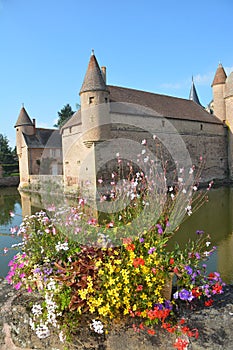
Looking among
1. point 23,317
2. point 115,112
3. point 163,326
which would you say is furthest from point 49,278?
point 115,112

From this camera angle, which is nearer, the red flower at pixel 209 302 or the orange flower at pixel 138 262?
the orange flower at pixel 138 262

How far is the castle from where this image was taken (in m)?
16.0

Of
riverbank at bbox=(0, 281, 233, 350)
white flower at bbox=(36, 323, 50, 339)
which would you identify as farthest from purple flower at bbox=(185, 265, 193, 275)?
white flower at bbox=(36, 323, 50, 339)

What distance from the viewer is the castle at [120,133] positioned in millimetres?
16016

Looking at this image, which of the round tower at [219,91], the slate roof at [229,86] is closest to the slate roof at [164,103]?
the round tower at [219,91]

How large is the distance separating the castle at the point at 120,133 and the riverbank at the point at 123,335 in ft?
41.2

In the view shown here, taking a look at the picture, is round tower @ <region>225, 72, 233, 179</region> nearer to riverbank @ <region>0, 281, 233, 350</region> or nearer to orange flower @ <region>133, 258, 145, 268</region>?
riverbank @ <region>0, 281, 233, 350</region>

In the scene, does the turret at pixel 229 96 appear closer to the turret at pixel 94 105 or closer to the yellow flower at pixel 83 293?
the turret at pixel 94 105

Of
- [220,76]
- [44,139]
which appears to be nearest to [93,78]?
[44,139]

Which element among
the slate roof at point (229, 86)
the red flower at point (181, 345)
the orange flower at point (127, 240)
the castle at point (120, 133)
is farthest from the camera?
→ the slate roof at point (229, 86)

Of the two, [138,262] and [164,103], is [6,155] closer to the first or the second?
[164,103]

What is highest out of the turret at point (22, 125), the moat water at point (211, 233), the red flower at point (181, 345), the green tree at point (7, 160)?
the turret at point (22, 125)

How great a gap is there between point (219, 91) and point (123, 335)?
83.3 ft

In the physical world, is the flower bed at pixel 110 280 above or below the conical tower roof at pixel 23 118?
below
